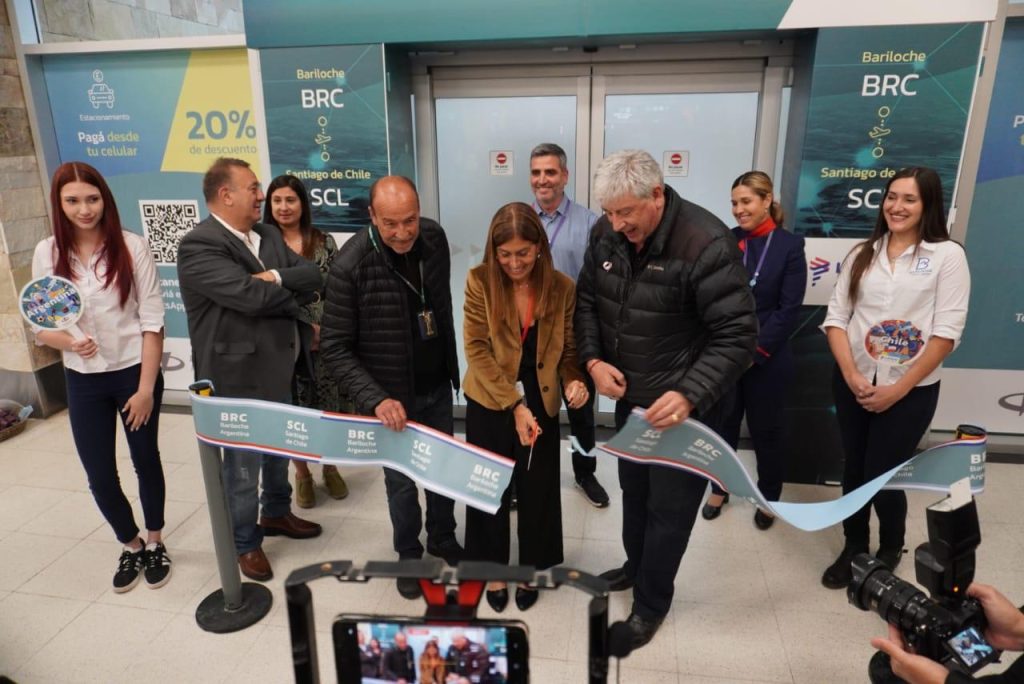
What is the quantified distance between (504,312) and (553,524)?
875 millimetres

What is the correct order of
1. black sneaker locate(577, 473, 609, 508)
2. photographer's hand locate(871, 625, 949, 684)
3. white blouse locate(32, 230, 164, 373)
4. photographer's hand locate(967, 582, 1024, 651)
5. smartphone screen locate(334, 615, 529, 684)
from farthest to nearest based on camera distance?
1. black sneaker locate(577, 473, 609, 508)
2. white blouse locate(32, 230, 164, 373)
3. photographer's hand locate(967, 582, 1024, 651)
4. photographer's hand locate(871, 625, 949, 684)
5. smartphone screen locate(334, 615, 529, 684)

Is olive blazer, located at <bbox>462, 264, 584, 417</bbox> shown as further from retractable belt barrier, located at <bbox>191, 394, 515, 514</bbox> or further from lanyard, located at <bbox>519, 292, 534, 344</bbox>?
retractable belt barrier, located at <bbox>191, 394, 515, 514</bbox>

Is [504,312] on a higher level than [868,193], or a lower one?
lower

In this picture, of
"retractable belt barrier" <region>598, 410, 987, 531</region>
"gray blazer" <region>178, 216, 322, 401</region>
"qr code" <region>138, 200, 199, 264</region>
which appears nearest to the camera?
"retractable belt barrier" <region>598, 410, 987, 531</region>

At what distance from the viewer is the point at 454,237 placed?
4.28m

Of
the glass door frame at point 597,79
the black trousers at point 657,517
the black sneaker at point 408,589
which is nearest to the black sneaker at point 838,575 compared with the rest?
the black trousers at point 657,517

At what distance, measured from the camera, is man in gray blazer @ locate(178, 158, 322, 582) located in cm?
233

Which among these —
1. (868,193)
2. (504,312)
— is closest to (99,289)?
→ (504,312)

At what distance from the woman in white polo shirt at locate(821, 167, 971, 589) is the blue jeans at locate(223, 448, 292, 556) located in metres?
2.33

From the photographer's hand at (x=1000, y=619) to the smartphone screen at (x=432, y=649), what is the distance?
3.44ft

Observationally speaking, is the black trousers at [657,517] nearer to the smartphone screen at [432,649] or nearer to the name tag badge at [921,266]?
the name tag badge at [921,266]

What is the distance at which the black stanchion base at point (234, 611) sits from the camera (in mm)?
2490

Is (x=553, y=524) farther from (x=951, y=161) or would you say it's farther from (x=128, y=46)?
(x=128, y=46)

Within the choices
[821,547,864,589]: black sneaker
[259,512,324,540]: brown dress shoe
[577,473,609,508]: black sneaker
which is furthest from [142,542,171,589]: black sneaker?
[821,547,864,589]: black sneaker
